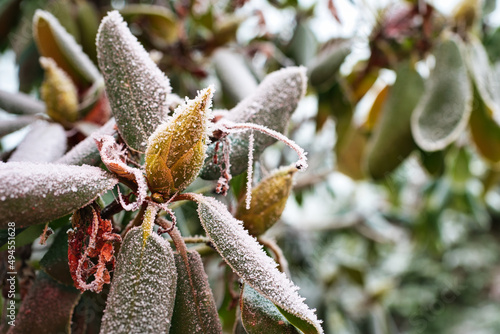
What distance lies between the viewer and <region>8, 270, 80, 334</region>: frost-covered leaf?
50 centimetres

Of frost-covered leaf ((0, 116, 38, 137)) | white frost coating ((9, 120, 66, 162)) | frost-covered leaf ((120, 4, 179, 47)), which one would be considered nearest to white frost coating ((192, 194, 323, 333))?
white frost coating ((9, 120, 66, 162))

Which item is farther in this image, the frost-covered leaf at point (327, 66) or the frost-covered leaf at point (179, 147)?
the frost-covered leaf at point (327, 66)

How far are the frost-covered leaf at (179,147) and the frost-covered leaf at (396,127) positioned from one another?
2.14 feet

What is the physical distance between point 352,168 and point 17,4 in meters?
1.00

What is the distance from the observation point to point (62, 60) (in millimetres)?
759

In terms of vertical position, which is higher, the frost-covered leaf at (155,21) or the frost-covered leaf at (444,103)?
the frost-covered leaf at (155,21)

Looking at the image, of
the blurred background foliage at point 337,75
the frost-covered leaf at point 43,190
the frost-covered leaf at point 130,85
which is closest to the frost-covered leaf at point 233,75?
the blurred background foliage at point 337,75

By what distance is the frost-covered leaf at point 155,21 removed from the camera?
3.00 feet

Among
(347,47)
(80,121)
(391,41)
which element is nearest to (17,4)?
(80,121)

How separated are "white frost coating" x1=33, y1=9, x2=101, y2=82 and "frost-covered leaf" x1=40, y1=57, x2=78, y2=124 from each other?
1.5 inches

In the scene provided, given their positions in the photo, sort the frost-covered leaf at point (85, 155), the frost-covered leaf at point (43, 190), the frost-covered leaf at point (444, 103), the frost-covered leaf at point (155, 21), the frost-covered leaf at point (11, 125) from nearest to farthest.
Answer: the frost-covered leaf at point (43, 190) → the frost-covered leaf at point (85, 155) → the frost-covered leaf at point (11, 125) → the frost-covered leaf at point (444, 103) → the frost-covered leaf at point (155, 21)

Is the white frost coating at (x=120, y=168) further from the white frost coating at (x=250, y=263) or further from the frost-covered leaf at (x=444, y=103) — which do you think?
the frost-covered leaf at (x=444, y=103)

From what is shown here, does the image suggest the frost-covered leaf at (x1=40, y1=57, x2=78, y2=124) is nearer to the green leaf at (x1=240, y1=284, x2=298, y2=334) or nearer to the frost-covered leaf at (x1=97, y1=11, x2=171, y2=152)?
the frost-covered leaf at (x1=97, y1=11, x2=171, y2=152)

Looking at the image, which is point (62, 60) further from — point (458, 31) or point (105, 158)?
point (458, 31)
